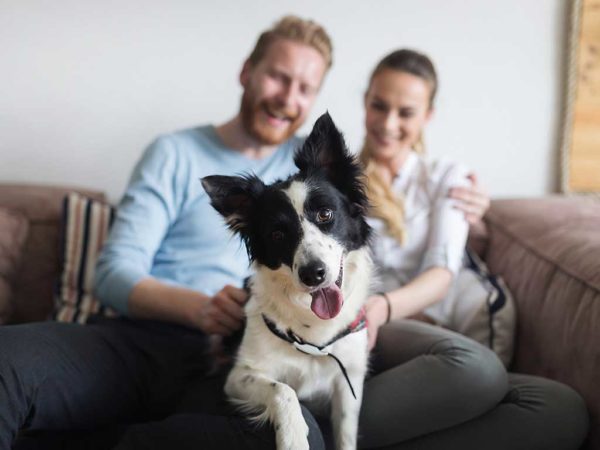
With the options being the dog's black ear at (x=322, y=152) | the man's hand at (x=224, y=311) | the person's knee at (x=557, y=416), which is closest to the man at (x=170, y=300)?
the man's hand at (x=224, y=311)

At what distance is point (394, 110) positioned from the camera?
1875 mm

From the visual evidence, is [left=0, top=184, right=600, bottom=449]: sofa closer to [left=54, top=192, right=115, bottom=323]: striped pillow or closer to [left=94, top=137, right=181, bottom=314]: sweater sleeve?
[left=54, top=192, right=115, bottom=323]: striped pillow

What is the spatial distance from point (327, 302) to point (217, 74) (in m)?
1.55

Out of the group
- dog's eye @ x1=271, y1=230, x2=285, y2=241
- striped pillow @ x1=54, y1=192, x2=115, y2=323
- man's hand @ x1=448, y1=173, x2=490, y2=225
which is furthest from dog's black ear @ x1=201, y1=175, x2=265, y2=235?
striped pillow @ x1=54, y1=192, x2=115, y2=323

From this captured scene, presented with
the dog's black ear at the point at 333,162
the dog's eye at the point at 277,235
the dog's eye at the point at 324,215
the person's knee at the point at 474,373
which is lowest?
the person's knee at the point at 474,373

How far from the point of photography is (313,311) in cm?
131

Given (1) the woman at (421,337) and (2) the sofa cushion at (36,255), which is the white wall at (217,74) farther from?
(1) the woman at (421,337)

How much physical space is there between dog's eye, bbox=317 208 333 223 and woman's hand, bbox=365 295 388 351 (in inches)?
14.5

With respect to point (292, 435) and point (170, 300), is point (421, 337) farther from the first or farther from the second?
point (170, 300)

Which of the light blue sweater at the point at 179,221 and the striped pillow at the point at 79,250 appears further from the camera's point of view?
the striped pillow at the point at 79,250

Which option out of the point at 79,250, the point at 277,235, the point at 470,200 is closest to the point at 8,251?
the point at 79,250

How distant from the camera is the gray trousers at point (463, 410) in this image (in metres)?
1.42

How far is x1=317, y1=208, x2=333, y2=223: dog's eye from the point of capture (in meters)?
1.33

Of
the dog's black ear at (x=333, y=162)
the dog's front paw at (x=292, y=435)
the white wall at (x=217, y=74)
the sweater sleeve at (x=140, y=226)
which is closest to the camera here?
the dog's front paw at (x=292, y=435)
